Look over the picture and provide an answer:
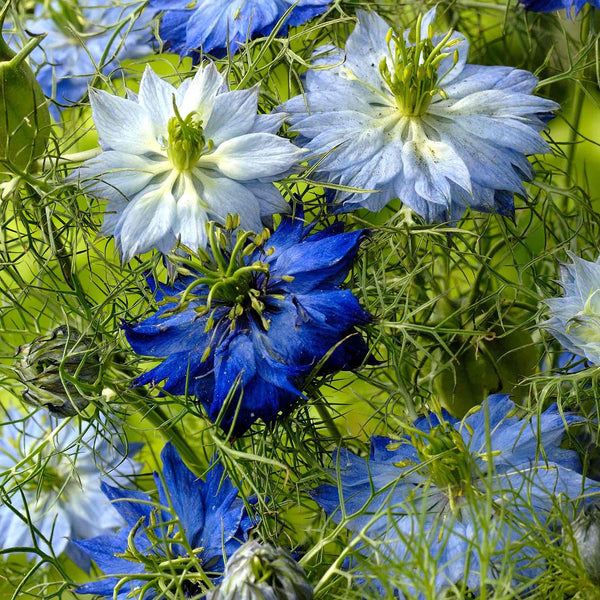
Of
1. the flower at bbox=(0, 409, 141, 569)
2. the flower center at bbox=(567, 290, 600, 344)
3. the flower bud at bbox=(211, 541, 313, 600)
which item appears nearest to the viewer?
the flower bud at bbox=(211, 541, 313, 600)

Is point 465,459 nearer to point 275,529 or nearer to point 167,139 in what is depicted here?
point 275,529

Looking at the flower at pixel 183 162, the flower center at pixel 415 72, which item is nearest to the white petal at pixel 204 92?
the flower at pixel 183 162

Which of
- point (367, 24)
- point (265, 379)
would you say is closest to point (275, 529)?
point (265, 379)

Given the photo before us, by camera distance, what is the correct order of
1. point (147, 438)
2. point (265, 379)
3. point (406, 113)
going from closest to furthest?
point (265, 379) → point (406, 113) → point (147, 438)

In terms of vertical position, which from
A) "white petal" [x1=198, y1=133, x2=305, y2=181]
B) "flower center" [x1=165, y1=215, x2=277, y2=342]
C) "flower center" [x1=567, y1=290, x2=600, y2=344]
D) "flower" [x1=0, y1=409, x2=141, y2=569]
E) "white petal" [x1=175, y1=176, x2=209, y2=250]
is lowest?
"flower" [x1=0, y1=409, x2=141, y2=569]

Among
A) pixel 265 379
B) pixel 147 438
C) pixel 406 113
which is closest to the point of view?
pixel 265 379

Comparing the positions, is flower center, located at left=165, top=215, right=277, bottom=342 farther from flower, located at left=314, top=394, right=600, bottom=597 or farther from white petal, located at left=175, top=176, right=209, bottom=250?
flower, located at left=314, top=394, right=600, bottom=597

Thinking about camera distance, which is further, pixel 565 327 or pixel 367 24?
pixel 367 24

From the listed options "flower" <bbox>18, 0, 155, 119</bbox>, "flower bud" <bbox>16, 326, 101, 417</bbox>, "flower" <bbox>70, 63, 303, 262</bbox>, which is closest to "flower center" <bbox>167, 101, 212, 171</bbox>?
"flower" <bbox>70, 63, 303, 262</bbox>
